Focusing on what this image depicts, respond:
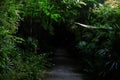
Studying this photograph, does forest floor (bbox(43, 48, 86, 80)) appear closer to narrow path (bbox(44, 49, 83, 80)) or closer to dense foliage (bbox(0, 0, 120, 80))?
narrow path (bbox(44, 49, 83, 80))

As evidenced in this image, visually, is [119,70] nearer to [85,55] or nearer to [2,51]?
[85,55]

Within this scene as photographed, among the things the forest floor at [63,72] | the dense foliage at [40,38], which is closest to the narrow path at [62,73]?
the forest floor at [63,72]

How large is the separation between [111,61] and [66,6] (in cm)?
438

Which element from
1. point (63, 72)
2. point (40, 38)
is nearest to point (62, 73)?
point (63, 72)

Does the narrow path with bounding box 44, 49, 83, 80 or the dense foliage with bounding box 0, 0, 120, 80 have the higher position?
the dense foliage with bounding box 0, 0, 120, 80

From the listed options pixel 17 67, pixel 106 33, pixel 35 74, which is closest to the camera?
pixel 17 67

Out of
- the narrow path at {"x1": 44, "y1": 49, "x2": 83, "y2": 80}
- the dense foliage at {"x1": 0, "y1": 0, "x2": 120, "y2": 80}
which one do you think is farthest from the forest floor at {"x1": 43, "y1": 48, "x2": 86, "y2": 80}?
the dense foliage at {"x1": 0, "y1": 0, "x2": 120, "y2": 80}

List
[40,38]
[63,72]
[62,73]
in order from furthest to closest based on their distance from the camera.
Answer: [40,38], [63,72], [62,73]

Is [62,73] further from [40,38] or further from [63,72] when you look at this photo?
[40,38]

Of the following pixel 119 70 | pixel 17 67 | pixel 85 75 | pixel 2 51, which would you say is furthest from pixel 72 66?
pixel 2 51

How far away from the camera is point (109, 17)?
36.6 ft

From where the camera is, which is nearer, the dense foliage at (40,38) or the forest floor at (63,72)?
the dense foliage at (40,38)

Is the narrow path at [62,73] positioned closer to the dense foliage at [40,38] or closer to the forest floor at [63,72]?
the forest floor at [63,72]

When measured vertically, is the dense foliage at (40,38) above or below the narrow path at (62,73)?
above
